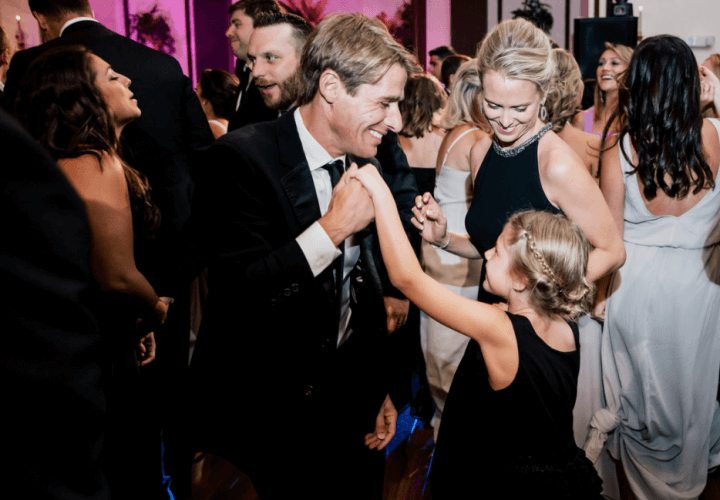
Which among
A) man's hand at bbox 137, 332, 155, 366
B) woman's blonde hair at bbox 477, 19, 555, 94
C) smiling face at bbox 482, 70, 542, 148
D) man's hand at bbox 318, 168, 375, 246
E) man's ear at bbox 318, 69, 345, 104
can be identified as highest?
woman's blonde hair at bbox 477, 19, 555, 94

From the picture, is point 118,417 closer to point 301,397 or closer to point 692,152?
point 301,397

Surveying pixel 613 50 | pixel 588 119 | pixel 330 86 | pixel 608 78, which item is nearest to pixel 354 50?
pixel 330 86

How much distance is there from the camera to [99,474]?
0.68 meters

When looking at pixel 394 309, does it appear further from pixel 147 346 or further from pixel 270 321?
pixel 147 346

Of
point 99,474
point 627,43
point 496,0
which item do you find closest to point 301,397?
point 99,474

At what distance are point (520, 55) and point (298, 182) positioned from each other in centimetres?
77

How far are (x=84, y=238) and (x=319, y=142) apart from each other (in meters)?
0.87

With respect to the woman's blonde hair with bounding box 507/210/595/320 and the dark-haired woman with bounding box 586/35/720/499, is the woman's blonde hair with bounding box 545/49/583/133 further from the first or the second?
the woman's blonde hair with bounding box 507/210/595/320

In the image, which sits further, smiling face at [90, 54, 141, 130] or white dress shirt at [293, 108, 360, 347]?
smiling face at [90, 54, 141, 130]

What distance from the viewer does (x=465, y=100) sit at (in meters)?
2.94

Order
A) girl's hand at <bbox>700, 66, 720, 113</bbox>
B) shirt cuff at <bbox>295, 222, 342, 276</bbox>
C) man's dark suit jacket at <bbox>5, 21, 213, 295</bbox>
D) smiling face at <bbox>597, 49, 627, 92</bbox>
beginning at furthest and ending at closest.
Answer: smiling face at <bbox>597, 49, 627, 92</bbox> → girl's hand at <bbox>700, 66, 720, 113</bbox> → man's dark suit jacket at <bbox>5, 21, 213, 295</bbox> → shirt cuff at <bbox>295, 222, 342, 276</bbox>

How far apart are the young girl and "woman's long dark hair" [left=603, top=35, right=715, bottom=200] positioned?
88 centimetres

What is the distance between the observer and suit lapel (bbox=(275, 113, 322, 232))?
136 centimetres

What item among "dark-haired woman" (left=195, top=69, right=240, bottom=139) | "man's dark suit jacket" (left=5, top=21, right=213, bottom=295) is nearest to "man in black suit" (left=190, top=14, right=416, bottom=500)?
"man's dark suit jacket" (left=5, top=21, right=213, bottom=295)
